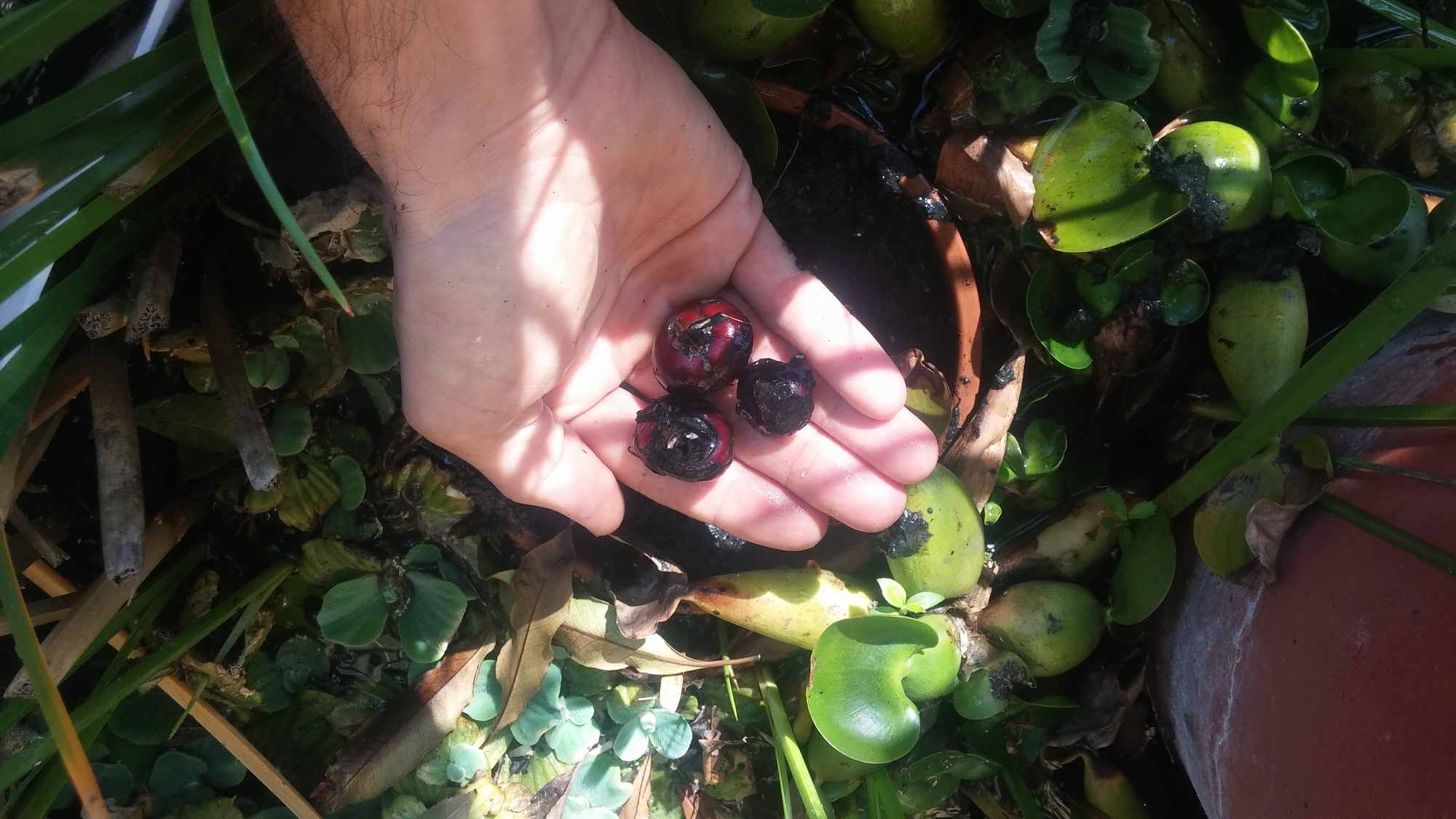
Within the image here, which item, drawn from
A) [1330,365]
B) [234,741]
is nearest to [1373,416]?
[1330,365]

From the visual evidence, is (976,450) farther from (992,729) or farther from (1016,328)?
(992,729)

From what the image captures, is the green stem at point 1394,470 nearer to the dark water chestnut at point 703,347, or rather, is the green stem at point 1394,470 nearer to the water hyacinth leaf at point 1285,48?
the water hyacinth leaf at point 1285,48

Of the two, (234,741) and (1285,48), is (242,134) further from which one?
(1285,48)

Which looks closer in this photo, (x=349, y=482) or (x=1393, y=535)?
(x=1393, y=535)

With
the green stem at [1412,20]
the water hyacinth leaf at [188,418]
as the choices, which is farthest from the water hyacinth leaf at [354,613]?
the green stem at [1412,20]

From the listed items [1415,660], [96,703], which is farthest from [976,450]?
[96,703]

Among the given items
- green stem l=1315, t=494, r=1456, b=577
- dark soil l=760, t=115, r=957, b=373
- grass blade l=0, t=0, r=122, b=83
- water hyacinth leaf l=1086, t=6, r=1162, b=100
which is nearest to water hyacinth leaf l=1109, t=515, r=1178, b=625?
green stem l=1315, t=494, r=1456, b=577
